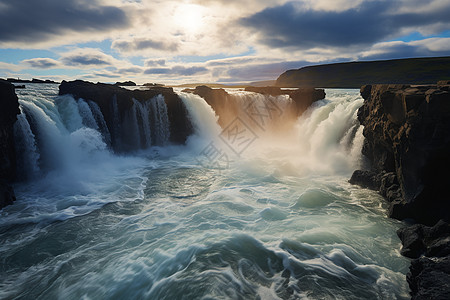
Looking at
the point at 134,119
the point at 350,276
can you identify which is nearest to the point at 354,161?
the point at 350,276

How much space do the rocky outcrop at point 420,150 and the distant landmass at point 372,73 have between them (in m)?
75.9

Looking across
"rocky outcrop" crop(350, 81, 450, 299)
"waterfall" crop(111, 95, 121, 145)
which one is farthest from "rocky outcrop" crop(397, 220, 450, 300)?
"waterfall" crop(111, 95, 121, 145)

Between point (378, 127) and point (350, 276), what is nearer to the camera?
point (350, 276)

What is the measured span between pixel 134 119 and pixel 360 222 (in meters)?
18.4

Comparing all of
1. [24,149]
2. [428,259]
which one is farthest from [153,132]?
[428,259]

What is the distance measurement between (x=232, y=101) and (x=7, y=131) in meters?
20.8

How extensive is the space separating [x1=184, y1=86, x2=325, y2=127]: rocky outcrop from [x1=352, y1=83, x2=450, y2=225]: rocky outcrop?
16.2 meters

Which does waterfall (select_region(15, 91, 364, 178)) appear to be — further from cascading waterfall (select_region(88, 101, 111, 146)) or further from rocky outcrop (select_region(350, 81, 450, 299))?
rocky outcrop (select_region(350, 81, 450, 299))

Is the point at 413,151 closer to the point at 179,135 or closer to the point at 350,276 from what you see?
the point at 350,276

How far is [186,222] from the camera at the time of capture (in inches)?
391

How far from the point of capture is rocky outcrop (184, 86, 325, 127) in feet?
90.2

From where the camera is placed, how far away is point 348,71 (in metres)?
102

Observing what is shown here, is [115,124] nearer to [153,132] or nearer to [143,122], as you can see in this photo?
[143,122]

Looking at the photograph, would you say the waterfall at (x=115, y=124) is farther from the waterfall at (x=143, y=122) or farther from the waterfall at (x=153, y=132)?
the waterfall at (x=143, y=122)
